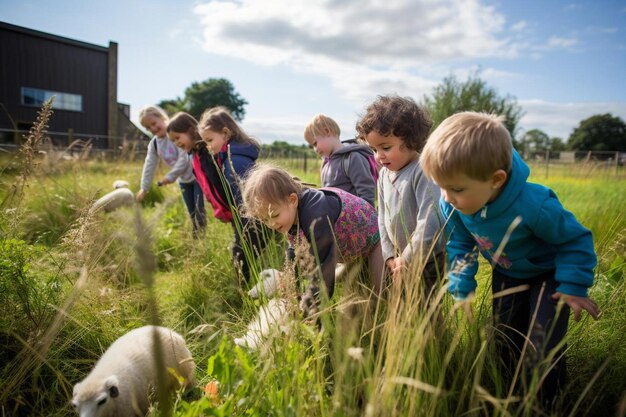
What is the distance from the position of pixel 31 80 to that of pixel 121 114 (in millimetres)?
4935

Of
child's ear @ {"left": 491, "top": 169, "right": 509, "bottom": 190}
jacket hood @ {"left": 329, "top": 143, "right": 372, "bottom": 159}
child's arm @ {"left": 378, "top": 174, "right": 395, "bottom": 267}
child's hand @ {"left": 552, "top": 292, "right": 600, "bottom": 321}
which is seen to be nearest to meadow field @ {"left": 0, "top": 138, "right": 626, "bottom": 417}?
child's hand @ {"left": 552, "top": 292, "right": 600, "bottom": 321}

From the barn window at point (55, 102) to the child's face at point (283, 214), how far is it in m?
25.8

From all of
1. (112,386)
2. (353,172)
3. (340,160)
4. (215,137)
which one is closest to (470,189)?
(112,386)

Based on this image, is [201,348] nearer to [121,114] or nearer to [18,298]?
[18,298]

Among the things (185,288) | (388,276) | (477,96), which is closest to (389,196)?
(388,276)

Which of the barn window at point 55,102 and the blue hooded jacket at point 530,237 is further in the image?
the barn window at point 55,102

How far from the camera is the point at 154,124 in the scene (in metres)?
5.02

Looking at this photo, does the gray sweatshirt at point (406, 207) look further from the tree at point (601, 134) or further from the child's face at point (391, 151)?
the tree at point (601, 134)

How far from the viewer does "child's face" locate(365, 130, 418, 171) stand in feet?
7.07

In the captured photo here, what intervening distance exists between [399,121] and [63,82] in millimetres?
27469

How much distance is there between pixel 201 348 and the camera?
2.36 metres

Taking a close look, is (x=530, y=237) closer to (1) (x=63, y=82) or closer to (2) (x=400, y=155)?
(2) (x=400, y=155)

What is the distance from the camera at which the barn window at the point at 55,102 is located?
2225 cm

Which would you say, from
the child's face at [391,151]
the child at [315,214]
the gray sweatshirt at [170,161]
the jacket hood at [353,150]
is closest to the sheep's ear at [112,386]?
the child at [315,214]
